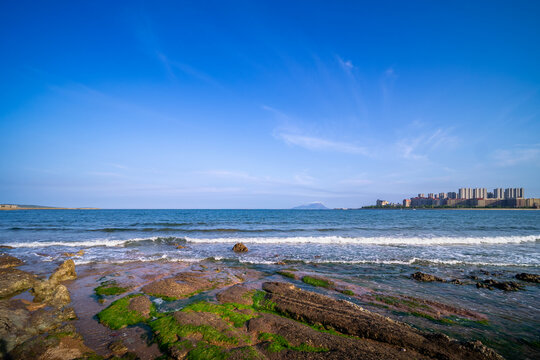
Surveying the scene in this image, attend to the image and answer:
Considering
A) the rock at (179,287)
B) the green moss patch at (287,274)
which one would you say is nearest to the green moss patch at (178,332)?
the rock at (179,287)

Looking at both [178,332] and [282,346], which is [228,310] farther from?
[282,346]

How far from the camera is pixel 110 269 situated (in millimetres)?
12758

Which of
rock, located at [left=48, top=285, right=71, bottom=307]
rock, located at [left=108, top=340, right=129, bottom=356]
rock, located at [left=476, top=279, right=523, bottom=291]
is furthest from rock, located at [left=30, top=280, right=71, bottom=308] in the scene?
rock, located at [left=476, top=279, right=523, bottom=291]

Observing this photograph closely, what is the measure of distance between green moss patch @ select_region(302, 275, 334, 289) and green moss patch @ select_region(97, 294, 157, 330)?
641 centimetres

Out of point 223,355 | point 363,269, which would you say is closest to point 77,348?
point 223,355

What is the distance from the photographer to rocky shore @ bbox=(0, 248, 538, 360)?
500 cm

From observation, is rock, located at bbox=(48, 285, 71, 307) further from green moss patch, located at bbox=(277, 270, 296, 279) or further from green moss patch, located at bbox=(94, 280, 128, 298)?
green moss patch, located at bbox=(277, 270, 296, 279)

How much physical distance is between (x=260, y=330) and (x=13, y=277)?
10423 millimetres

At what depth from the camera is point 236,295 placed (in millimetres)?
8453

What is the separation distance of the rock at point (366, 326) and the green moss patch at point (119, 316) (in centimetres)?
394

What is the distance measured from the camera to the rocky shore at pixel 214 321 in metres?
5.00

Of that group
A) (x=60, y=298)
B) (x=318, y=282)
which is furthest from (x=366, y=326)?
(x=60, y=298)

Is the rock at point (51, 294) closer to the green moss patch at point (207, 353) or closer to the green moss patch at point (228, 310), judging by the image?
the green moss patch at point (228, 310)

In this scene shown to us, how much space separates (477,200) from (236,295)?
608 feet
